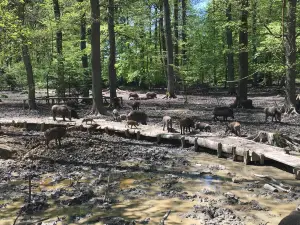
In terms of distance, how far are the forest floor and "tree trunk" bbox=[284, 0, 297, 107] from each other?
14.1 feet

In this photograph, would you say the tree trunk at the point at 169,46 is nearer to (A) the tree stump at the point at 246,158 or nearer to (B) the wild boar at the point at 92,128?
(B) the wild boar at the point at 92,128

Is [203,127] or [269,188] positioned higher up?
[203,127]

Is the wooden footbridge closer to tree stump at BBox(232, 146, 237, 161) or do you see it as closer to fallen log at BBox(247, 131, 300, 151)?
tree stump at BBox(232, 146, 237, 161)

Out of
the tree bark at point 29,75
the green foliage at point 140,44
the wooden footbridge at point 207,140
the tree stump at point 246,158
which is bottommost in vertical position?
the tree stump at point 246,158

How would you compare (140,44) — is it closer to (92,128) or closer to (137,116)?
(137,116)

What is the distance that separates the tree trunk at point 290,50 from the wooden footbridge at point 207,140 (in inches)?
258

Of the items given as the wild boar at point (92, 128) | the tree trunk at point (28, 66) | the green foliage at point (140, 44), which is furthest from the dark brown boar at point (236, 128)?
the tree trunk at point (28, 66)

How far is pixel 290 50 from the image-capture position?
17609mm

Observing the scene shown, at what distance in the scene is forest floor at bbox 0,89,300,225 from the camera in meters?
7.02

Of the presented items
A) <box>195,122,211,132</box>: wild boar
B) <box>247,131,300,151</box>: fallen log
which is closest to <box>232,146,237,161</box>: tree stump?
<box>247,131,300,151</box>: fallen log

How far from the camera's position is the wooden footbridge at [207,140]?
10.4m

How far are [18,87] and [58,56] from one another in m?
26.7

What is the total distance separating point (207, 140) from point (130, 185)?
4155 mm

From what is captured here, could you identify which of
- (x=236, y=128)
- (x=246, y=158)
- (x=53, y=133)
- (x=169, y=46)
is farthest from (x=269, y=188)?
(x=169, y=46)
